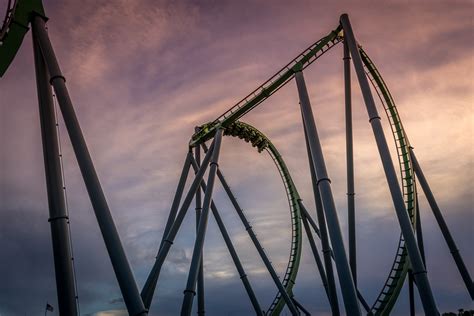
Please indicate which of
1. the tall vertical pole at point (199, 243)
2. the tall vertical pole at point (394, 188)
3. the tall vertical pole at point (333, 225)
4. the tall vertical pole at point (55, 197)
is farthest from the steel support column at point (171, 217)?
the tall vertical pole at point (394, 188)

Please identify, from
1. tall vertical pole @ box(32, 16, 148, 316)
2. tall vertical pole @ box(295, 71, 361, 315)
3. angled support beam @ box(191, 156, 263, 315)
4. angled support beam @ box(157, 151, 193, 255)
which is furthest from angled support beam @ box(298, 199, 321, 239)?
tall vertical pole @ box(32, 16, 148, 316)

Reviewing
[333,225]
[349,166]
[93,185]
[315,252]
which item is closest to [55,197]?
[93,185]

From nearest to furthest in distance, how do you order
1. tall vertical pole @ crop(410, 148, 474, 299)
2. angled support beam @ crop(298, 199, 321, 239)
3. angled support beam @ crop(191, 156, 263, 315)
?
tall vertical pole @ crop(410, 148, 474, 299) < angled support beam @ crop(191, 156, 263, 315) < angled support beam @ crop(298, 199, 321, 239)

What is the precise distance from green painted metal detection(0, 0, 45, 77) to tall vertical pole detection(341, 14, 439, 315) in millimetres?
8476

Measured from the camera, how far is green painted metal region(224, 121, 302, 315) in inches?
790

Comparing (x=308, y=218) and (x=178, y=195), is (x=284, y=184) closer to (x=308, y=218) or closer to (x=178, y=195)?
(x=308, y=218)

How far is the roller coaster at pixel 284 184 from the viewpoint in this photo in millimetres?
7371

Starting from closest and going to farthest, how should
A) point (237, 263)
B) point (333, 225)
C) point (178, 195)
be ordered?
point (333, 225) < point (178, 195) < point (237, 263)

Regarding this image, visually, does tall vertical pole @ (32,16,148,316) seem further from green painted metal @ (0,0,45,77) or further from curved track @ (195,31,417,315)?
curved track @ (195,31,417,315)

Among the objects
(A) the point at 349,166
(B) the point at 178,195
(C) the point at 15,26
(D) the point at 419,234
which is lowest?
(D) the point at 419,234

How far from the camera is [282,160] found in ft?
Answer: 71.0

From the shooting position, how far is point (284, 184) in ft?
70.3

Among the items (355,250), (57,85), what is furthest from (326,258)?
(57,85)

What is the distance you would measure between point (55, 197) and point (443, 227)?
530 inches
